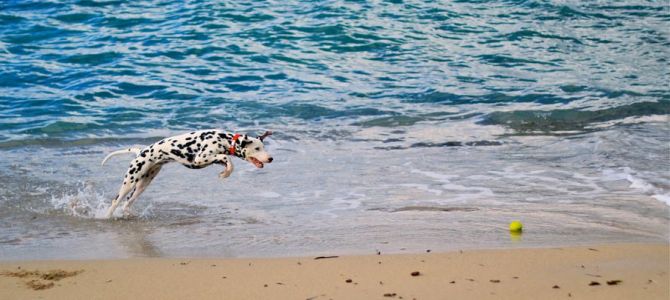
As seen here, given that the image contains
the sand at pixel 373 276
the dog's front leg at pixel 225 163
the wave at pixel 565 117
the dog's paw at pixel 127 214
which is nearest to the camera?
the sand at pixel 373 276

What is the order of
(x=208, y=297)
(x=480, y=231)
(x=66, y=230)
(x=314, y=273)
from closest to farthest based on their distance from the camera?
1. (x=208, y=297)
2. (x=314, y=273)
3. (x=480, y=231)
4. (x=66, y=230)

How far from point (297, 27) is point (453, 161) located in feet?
30.2

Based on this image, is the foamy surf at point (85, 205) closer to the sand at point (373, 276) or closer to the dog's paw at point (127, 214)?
the dog's paw at point (127, 214)

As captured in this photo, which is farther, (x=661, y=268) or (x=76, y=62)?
(x=76, y=62)

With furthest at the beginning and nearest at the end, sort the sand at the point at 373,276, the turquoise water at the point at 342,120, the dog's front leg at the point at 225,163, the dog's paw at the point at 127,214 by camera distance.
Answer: the dog's paw at the point at 127,214
the dog's front leg at the point at 225,163
the turquoise water at the point at 342,120
the sand at the point at 373,276

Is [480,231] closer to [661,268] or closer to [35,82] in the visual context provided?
[661,268]

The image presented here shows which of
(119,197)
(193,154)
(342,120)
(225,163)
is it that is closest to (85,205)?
(119,197)

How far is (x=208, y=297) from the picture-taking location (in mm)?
5707

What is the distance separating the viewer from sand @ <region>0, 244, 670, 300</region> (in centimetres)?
564

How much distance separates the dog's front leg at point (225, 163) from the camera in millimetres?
8359

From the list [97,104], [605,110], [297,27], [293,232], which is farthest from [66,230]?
[297,27]

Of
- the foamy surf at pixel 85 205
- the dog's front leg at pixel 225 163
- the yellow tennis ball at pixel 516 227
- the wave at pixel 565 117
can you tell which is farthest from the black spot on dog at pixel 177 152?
the wave at pixel 565 117

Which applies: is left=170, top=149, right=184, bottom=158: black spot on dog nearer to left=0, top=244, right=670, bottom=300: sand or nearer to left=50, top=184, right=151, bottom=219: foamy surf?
left=50, top=184, right=151, bottom=219: foamy surf

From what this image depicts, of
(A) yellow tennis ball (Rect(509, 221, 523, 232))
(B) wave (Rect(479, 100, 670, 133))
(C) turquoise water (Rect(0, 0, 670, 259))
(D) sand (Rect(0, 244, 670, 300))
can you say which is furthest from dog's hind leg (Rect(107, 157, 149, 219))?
(B) wave (Rect(479, 100, 670, 133))
